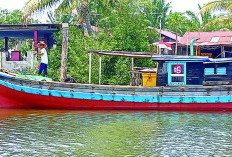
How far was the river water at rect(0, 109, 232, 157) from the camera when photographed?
1114 cm

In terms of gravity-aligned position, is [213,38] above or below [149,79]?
above

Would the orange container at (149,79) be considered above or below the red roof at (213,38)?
below

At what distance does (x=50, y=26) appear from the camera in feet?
82.6

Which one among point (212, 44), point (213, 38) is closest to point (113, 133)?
point (212, 44)

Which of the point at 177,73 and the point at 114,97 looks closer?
Result: the point at 114,97

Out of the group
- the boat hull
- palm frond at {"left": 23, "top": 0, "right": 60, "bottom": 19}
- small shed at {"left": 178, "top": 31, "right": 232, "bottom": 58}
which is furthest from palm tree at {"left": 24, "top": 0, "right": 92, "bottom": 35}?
the boat hull

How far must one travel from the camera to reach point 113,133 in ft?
43.9

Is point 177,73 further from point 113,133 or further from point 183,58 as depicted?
point 113,133

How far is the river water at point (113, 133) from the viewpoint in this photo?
11.1m

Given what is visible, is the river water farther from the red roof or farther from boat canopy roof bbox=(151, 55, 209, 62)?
the red roof

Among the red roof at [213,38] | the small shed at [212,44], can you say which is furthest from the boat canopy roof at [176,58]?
the red roof at [213,38]

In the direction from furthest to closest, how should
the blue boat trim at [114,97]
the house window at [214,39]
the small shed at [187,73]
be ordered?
the house window at [214,39] → the small shed at [187,73] → the blue boat trim at [114,97]

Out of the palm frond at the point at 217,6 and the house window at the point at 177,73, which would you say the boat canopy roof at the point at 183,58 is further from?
the palm frond at the point at 217,6

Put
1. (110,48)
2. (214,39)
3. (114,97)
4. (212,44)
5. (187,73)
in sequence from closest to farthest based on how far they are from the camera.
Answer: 1. (114,97)
2. (187,73)
3. (110,48)
4. (212,44)
5. (214,39)
